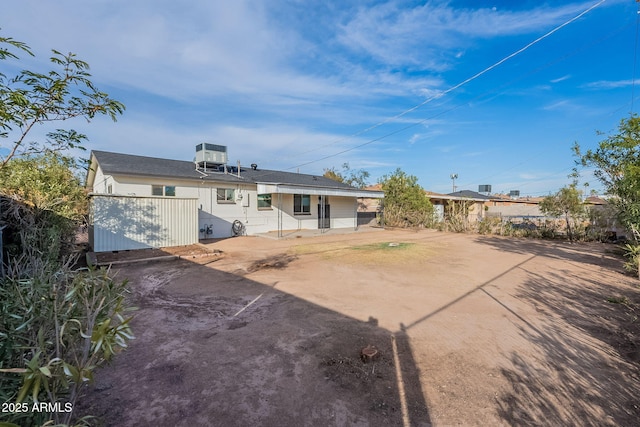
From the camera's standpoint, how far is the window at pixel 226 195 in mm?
14213

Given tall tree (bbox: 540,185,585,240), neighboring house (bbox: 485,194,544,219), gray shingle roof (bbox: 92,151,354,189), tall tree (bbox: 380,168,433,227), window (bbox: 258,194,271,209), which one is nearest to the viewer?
gray shingle roof (bbox: 92,151,354,189)

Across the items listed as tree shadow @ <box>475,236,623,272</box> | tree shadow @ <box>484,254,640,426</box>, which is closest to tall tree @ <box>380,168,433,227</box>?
→ tree shadow @ <box>475,236,623,272</box>

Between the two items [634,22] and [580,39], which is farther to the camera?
[580,39]

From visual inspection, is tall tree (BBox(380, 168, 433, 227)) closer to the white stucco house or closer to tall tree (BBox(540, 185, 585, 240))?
the white stucco house

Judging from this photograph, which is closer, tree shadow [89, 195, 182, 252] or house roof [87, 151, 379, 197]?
tree shadow [89, 195, 182, 252]

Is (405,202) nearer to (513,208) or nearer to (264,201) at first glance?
(264,201)

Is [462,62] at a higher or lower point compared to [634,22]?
higher

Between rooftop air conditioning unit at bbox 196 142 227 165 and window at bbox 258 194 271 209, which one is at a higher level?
rooftop air conditioning unit at bbox 196 142 227 165

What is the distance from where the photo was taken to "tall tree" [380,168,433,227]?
1986cm

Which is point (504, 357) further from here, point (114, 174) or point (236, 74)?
point (236, 74)

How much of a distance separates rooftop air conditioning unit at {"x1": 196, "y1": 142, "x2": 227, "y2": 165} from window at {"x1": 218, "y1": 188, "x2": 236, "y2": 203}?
1994 mm

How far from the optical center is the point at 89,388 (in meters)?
2.65

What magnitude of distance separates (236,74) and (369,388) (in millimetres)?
14076

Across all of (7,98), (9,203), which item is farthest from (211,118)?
(7,98)
